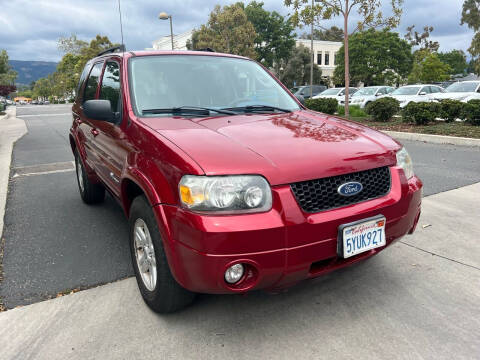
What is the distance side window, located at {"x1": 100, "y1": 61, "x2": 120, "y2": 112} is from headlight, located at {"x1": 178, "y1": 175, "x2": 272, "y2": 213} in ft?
4.75

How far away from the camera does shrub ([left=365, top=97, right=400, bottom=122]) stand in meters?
12.8

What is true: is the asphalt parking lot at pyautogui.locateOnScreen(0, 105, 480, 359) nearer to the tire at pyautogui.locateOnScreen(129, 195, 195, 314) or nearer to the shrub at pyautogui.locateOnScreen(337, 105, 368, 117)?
the tire at pyautogui.locateOnScreen(129, 195, 195, 314)

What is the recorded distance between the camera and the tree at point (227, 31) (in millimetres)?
38062

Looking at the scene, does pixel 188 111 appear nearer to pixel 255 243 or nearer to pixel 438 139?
pixel 255 243

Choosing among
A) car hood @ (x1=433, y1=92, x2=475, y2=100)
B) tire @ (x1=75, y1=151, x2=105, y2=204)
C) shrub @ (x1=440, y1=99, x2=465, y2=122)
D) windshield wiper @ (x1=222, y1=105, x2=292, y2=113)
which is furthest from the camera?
car hood @ (x1=433, y1=92, x2=475, y2=100)

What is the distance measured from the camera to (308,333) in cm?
230

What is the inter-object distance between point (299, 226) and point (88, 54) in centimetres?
5864

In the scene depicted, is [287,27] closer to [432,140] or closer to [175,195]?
[432,140]

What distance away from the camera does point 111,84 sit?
3.40 meters

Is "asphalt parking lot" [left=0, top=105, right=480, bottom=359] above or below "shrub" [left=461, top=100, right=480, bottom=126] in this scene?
below

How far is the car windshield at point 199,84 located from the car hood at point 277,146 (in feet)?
1.07

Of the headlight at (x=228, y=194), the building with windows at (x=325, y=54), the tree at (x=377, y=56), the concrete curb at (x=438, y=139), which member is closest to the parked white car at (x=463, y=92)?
the concrete curb at (x=438, y=139)

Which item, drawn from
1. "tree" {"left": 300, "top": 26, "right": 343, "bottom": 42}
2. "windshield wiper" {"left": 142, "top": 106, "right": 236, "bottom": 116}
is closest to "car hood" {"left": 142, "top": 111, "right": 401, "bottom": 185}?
"windshield wiper" {"left": 142, "top": 106, "right": 236, "bottom": 116}

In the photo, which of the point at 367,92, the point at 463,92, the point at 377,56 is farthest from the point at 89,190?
the point at 377,56
